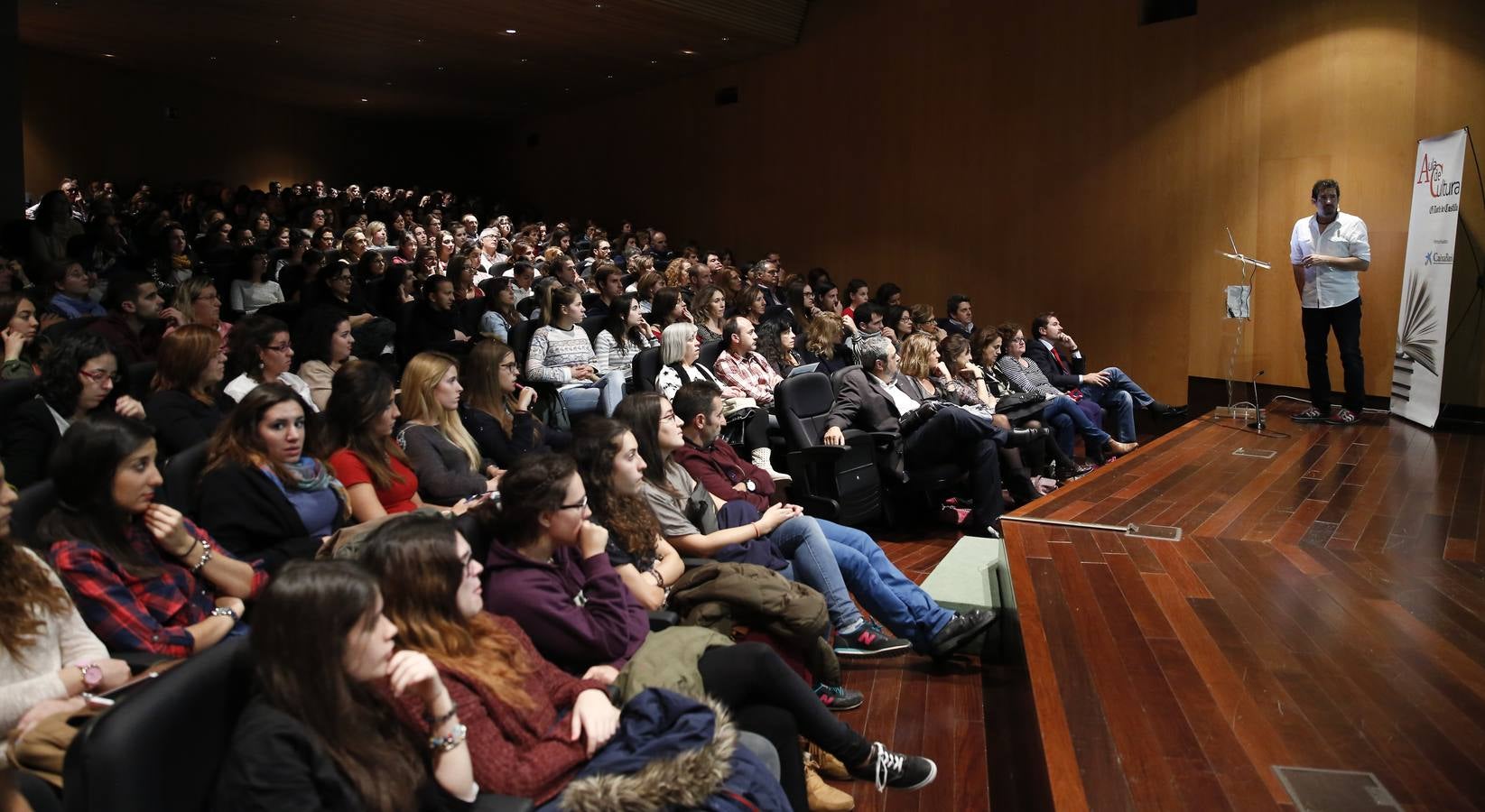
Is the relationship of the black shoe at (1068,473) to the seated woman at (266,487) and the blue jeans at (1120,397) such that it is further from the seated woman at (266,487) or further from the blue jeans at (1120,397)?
the seated woman at (266,487)

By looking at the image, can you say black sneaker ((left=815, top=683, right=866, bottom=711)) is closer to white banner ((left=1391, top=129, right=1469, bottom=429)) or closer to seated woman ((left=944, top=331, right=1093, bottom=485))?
seated woman ((left=944, top=331, right=1093, bottom=485))

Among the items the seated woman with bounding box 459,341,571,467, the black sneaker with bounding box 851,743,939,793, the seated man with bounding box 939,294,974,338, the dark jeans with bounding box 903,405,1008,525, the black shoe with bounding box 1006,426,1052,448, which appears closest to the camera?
the black sneaker with bounding box 851,743,939,793

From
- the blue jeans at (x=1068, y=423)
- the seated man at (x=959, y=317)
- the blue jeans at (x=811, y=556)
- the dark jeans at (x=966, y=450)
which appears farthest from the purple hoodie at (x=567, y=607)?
the seated man at (x=959, y=317)

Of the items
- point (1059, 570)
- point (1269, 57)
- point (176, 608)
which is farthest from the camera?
point (1269, 57)

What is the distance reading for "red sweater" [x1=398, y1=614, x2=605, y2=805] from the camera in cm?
181

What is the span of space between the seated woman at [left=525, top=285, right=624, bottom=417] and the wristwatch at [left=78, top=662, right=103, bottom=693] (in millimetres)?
3565

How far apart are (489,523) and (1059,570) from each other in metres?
2.08

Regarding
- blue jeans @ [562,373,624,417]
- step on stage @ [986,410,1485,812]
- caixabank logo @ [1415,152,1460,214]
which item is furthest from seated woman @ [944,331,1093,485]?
caixabank logo @ [1415,152,1460,214]

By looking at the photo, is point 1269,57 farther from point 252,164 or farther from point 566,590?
point 252,164

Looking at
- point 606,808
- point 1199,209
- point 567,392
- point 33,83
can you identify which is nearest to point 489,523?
point 606,808

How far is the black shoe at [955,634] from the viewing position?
3443 mm

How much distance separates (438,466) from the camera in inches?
136

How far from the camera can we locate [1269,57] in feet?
24.1

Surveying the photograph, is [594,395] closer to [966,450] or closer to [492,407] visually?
[492,407]
